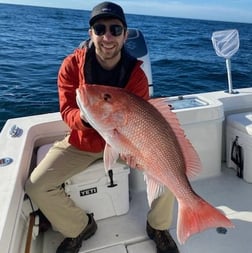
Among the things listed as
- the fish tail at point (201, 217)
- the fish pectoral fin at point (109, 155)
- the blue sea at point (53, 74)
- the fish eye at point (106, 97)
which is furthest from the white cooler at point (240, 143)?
the blue sea at point (53, 74)

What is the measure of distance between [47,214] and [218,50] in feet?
8.15

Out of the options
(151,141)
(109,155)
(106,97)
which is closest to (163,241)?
(109,155)

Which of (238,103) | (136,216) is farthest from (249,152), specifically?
(136,216)

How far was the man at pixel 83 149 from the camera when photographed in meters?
2.20

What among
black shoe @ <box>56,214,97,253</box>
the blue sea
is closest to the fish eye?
black shoe @ <box>56,214,97,253</box>

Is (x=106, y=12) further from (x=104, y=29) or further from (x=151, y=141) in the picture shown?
(x=151, y=141)

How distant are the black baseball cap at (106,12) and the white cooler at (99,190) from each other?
3.34ft

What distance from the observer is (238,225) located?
2592 mm

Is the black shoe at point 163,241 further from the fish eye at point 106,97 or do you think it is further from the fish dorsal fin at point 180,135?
the fish eye at point 106,97

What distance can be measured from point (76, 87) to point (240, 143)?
5.48 ft

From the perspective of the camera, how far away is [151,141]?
151cm

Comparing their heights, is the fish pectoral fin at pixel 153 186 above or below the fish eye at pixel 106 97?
below

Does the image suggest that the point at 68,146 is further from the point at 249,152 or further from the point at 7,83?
the point at 7,83

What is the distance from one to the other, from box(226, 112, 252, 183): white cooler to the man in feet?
3.58
